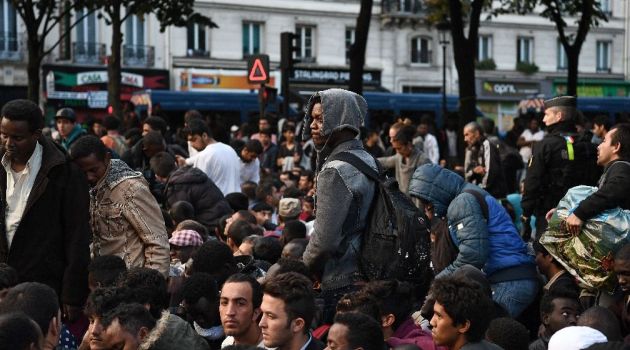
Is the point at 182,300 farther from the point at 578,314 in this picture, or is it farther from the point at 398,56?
the point at 398,56

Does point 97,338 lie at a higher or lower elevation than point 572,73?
lower

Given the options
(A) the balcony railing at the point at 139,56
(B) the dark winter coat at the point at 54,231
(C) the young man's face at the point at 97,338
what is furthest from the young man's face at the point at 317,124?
(A) the balcony railing at the point at 139,56

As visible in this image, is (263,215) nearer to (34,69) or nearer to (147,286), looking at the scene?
(147,286)

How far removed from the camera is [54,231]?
688cm

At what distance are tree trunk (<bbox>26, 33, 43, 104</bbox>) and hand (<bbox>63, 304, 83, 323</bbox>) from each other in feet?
52.7

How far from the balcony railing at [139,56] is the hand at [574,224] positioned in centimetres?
3750

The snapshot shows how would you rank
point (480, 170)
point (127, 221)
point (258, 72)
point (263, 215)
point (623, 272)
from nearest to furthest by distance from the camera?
point (127, 221) < point (623, 272) < point (263, 215) < point (480, 170) < point (258, 72)

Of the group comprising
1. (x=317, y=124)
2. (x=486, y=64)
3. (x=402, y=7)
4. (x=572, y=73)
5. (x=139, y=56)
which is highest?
(x=402, y=7)

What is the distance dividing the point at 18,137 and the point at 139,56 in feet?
127

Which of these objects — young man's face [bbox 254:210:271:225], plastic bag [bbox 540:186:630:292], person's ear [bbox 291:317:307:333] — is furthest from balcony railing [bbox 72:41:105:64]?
person's ear [bbox 291:317:307:333]

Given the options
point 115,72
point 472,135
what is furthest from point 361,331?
point 115,72

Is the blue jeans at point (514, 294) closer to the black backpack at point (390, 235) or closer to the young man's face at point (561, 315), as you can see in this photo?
the young man's face at point (561, 315)

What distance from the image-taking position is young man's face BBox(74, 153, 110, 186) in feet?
23.2

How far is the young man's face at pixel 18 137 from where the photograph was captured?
6.71m
